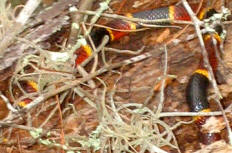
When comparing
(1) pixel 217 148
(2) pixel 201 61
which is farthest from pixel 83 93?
(2) pixel 201 61

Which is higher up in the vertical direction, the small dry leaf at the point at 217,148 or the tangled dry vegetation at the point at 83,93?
the tangled dry vegetation at the point at 83,93

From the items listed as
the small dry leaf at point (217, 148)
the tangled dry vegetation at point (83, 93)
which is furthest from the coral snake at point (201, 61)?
the small dry leaf at point (217, 148)

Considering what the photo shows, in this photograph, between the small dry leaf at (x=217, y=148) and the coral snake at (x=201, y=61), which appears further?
the coral snake at (x=201, y=61)

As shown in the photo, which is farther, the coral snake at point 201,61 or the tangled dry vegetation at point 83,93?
the coral snake at point 201,61

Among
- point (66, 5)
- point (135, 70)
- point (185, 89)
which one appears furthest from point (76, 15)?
point (185, 89)

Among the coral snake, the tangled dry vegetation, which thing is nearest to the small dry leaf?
the tangled dry vegetation

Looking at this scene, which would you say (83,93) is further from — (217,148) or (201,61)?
(201,61)

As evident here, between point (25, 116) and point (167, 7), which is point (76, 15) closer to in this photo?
point (25, 116)

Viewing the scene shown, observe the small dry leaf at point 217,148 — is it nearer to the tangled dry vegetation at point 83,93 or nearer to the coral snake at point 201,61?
the tangled dry vegetation at point 83,93

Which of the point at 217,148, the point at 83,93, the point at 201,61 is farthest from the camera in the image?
the point at 201,61
